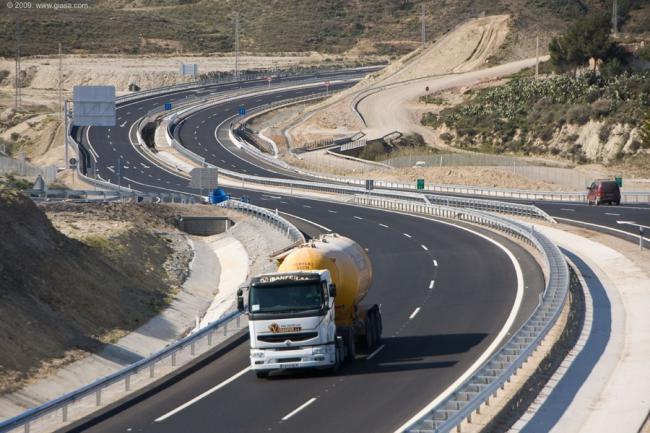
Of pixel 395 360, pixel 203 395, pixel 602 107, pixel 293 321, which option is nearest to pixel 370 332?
pixel 395 360

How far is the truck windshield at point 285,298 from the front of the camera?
25.5 meters

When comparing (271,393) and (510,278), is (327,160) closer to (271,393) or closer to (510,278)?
(510,278)

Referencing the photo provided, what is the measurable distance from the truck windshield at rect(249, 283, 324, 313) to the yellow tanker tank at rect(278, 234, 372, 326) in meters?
1.35

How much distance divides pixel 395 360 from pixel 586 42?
10078 cm

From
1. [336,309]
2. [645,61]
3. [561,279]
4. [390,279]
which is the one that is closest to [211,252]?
[390,279]

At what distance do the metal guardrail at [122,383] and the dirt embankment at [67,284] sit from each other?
545 cm

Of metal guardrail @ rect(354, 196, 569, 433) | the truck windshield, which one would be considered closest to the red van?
metal guardrail @ rect(354, 196, 569, 433)

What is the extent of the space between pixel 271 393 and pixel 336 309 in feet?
11.6

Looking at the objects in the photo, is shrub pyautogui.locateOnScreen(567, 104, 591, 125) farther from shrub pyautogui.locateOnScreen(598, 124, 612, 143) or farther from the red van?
the red van

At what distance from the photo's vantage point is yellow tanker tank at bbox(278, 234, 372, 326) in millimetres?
27219

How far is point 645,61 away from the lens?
123 m

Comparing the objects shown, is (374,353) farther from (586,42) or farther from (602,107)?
(586,42)

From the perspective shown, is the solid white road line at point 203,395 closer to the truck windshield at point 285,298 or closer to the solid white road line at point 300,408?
the truck windshield at point 285,298

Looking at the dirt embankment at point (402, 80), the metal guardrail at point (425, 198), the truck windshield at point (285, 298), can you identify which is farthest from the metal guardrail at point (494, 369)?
the dirt embankment at point (402, 80)
